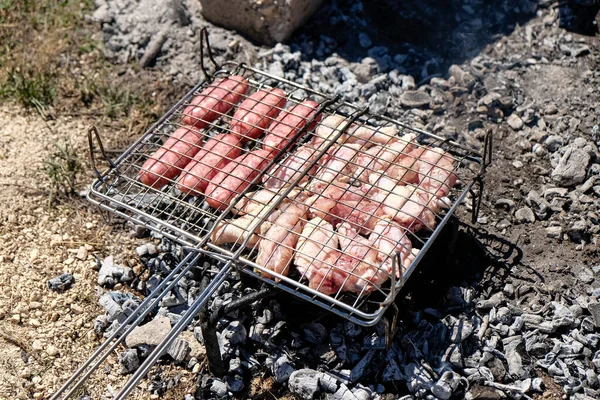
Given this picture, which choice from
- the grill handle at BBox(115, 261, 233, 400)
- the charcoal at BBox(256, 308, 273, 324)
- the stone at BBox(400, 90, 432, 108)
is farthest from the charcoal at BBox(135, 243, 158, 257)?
the stone at BBox(400, 90, 432, 108)

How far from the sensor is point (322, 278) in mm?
3676

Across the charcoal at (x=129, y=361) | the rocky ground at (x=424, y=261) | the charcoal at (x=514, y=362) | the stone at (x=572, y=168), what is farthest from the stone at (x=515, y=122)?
the charcoal at (x=129, y=361)

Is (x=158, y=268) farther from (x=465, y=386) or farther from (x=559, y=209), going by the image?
(x=559, y=209)

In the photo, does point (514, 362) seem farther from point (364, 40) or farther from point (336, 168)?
point (364, 40)

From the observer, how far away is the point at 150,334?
4.30m

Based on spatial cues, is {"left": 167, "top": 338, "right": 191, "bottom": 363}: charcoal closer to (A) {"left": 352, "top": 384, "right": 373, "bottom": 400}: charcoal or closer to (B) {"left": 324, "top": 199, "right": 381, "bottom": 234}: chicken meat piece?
(A) {"left": 352, "top": 384, "right": 373, "bottom": 400}: charcoal

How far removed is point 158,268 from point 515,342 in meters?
2.48

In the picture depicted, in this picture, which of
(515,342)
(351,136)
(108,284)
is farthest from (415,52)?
(108,284)

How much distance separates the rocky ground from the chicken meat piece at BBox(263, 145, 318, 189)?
745 millimetres

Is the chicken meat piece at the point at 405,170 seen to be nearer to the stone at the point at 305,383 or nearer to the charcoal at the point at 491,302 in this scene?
the charcoal at the point at 491,302

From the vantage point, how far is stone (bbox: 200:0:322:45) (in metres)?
6.07

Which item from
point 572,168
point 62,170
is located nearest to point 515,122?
point 572,168

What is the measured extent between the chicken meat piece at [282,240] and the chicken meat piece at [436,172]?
2.57ft

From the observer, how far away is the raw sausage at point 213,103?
182 inches
